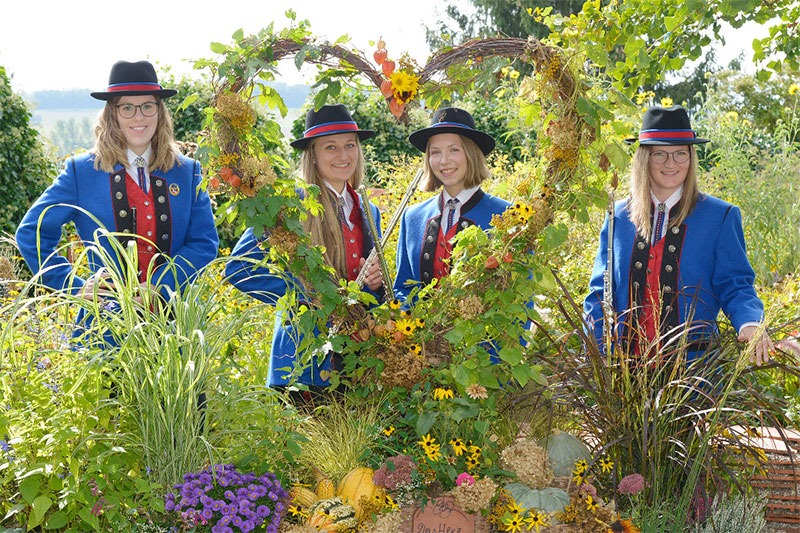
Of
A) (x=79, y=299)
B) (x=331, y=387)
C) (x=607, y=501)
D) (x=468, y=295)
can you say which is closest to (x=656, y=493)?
(x=607, y=501)

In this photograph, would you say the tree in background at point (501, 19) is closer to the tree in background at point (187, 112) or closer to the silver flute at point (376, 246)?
the tree in background at point (187, 112)

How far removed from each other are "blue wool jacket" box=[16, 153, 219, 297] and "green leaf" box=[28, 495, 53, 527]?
0.93 metres

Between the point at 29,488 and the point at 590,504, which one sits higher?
the point at 29,488

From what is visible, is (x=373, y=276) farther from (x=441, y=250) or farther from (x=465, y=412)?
(x=465, y=412)

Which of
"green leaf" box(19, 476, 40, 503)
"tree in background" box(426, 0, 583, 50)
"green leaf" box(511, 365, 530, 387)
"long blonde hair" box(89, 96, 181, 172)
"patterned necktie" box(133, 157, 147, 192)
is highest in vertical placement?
"tree in background" box(426, 0, 583, 50)

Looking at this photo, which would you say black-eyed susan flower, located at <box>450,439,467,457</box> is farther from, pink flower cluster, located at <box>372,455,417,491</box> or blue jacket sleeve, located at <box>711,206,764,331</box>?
blue jacket sleeve, located at <box>711,206,764,331</box>

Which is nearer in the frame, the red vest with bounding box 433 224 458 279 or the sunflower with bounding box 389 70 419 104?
the sunflower with bounding box 389 70 419 104

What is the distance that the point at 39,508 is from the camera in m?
2.39

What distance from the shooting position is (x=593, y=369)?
9.87 feet

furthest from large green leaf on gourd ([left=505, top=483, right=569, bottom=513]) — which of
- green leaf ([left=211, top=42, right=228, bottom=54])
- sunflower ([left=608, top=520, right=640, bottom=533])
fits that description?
green leaf ([left=211, top=42, right=228, bottom=54])

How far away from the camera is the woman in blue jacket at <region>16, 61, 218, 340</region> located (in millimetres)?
3094

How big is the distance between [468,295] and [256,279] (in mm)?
930

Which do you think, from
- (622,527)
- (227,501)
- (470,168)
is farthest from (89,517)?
(470,168)

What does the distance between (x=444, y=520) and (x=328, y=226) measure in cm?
136
